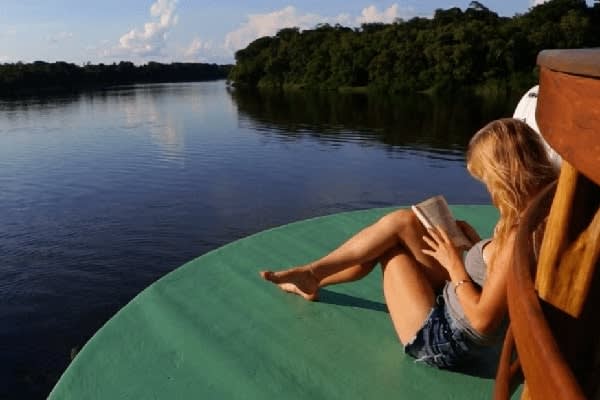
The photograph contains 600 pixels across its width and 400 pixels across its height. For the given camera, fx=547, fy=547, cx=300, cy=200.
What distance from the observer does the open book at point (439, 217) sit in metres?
2.20

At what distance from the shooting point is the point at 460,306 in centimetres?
190

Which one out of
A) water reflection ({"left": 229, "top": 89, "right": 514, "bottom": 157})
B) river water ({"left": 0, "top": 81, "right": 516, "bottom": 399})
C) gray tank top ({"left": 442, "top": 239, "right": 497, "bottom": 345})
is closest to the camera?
gray tank top ({"left": 442, "top": 239, "right": 497, "bottom": 345})

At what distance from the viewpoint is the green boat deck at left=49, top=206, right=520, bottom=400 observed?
2.08 metres

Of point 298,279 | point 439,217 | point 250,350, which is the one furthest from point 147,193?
point 439,217

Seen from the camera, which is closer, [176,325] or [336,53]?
[176,325]

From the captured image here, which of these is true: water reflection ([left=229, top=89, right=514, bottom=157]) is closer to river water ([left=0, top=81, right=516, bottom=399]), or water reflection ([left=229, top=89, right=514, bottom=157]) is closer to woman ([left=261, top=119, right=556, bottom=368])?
river water ([left=0, top=81, right=516, bottom=399])

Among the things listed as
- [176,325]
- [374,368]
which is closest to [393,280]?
[374,368]

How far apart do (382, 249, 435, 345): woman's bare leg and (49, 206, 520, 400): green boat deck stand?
7.2 inches

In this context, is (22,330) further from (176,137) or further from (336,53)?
(336,53)

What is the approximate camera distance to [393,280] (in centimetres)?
220

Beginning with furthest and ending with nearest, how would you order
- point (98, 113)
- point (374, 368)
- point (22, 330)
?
1. point (98, 113)
2. point (22, 330)
3. point (374, 368)

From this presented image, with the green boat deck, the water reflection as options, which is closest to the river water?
the water reflection

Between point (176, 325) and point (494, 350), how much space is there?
1429 millimetres

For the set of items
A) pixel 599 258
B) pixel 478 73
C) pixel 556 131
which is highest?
pixel 478 73
